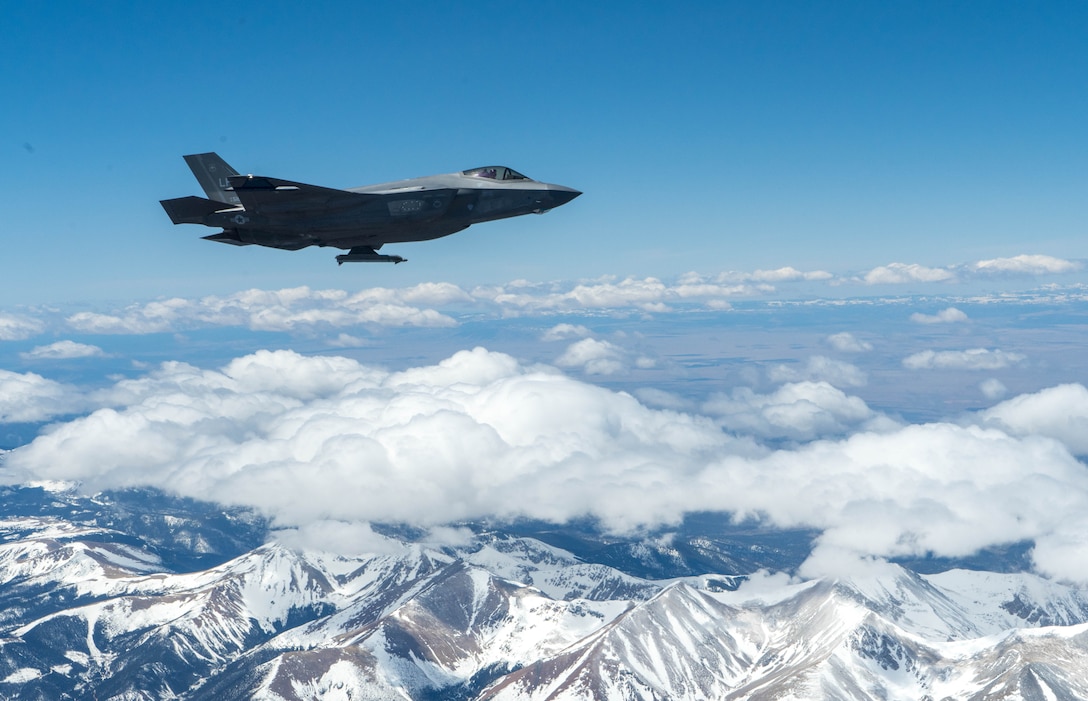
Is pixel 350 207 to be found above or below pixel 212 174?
below

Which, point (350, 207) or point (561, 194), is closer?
point (350, 207)

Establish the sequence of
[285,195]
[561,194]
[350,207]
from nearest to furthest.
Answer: [285,195]
[350,207]
[561,194]

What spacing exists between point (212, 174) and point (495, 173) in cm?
1938

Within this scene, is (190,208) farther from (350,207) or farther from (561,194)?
(561,194)

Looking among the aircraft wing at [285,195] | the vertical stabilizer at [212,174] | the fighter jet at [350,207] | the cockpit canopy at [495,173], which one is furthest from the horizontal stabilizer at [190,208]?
the cockpit canopy at [495,173]

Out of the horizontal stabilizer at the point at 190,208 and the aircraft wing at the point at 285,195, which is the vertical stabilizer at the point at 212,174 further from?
the aircraft wing at the point at 285,195

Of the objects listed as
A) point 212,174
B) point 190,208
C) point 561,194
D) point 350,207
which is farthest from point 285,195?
point 561,194

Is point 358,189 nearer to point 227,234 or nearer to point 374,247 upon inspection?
point 374,247

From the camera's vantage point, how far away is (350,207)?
152ft

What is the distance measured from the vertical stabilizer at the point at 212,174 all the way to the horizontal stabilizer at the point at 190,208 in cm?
455

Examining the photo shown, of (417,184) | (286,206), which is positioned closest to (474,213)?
(417,184)

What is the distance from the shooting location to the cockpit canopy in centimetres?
5150

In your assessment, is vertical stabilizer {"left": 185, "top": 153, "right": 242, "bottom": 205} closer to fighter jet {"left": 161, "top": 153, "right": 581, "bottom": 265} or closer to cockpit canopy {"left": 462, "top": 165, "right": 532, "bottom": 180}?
fighter jet {"left": 161, "top": 153, "right": 581, "bottom": 265}

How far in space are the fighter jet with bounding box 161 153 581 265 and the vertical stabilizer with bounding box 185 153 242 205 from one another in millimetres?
68
